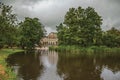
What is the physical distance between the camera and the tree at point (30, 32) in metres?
91.3

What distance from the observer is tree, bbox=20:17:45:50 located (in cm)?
9129

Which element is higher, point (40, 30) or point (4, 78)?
point (40, 30)

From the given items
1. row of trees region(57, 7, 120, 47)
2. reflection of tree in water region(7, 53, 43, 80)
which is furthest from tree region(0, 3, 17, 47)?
row of trees region(57, 7, 120, 47)

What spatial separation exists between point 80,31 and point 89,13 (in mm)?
8741

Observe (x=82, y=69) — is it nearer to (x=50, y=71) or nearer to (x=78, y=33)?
(x=50, y=71)

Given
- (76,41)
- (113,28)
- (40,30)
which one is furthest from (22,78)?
(113,28)

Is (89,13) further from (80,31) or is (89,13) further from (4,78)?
(4,78)

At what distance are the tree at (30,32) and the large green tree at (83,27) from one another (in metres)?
12.4

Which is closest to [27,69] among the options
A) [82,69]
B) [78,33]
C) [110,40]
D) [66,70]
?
[66,70]

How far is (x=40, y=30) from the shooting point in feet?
324

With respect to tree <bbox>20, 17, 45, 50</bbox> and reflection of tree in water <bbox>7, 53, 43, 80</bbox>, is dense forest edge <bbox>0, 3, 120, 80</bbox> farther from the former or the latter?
reflection of tree in water <bbox>7, 53, 43, 80</bbox>

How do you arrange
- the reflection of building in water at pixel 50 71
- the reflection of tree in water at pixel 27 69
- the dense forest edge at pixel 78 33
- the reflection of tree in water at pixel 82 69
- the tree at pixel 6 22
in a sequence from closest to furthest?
the reflection of building in water at pixel 50 71, the reflection of tree in water at pixel 82 69, the reflection of tree in water at pixel 27 69, the tree at pixel 6 22, the dense forest edge at pixel 78 33

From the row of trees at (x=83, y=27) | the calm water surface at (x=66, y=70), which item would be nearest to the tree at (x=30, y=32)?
the row of trees at (x=83, y=27)

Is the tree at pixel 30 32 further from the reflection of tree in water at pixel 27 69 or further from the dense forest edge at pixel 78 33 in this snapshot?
the reflection of tree in water at pixel 27 69
